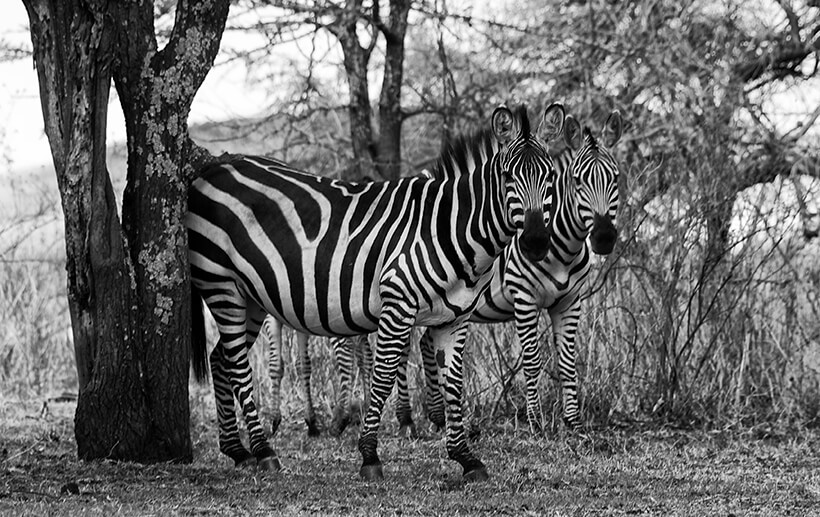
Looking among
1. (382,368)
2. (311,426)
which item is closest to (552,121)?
(382,368)

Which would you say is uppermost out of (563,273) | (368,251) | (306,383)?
(368,251)

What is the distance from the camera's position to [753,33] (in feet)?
39.8

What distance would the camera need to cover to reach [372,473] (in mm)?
6363

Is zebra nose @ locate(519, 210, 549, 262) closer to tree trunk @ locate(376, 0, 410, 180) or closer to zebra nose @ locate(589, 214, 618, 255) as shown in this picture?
zebra nose @ locate(589, 214, 618, 255)

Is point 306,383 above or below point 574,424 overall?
above

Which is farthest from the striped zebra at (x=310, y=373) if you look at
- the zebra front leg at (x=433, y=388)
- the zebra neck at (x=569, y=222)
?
the zebra neck at (x=569, y=222)

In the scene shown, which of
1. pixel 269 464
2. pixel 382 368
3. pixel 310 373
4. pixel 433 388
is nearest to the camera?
pixel 382 368

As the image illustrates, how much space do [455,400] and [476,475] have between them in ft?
1.53

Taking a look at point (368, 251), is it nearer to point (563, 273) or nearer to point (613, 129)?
point (563, 273)

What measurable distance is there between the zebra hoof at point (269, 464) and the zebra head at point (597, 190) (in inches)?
110

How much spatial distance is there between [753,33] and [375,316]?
7.53m

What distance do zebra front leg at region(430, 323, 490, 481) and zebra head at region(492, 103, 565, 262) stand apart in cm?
72

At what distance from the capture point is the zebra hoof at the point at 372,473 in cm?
635

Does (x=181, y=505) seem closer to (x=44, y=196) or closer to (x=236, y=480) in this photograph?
(x=236, y=480)
